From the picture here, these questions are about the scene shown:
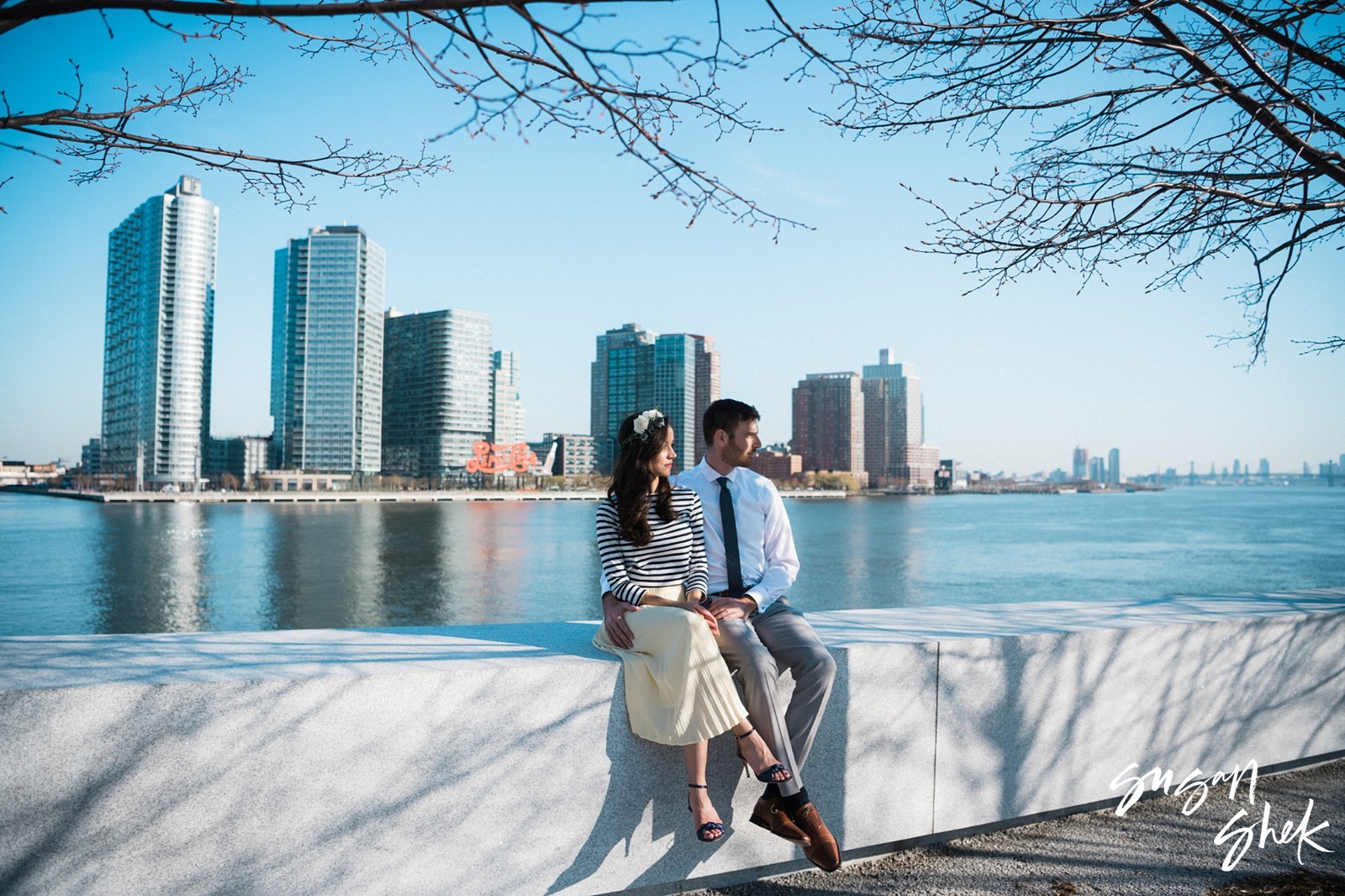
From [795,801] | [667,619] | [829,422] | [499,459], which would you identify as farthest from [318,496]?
[795,801]

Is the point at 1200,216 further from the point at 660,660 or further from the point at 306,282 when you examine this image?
the point at 306,282

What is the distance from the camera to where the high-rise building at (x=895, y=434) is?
496 feet

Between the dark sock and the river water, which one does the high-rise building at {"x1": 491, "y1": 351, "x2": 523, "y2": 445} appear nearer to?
the river water

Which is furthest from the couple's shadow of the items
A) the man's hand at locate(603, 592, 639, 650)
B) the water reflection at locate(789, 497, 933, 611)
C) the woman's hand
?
the water reflection at locate(789, 497, 933, 611)

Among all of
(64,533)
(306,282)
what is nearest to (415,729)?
(64,533)

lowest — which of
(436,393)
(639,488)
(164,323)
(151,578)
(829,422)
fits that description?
(151,578)

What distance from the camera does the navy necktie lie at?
3.20 meters

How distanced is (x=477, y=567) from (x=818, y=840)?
109 feet

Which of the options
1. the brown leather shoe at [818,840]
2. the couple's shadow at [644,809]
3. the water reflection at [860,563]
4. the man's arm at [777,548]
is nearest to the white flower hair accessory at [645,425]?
the man's arm at [777,548]

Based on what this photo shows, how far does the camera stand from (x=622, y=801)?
2.65m

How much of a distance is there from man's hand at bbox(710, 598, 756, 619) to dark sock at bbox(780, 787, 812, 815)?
59 cm

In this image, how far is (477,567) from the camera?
34438mm

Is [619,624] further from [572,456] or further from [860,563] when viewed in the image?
[572,456]

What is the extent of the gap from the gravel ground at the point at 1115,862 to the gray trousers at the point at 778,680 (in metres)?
0.46
